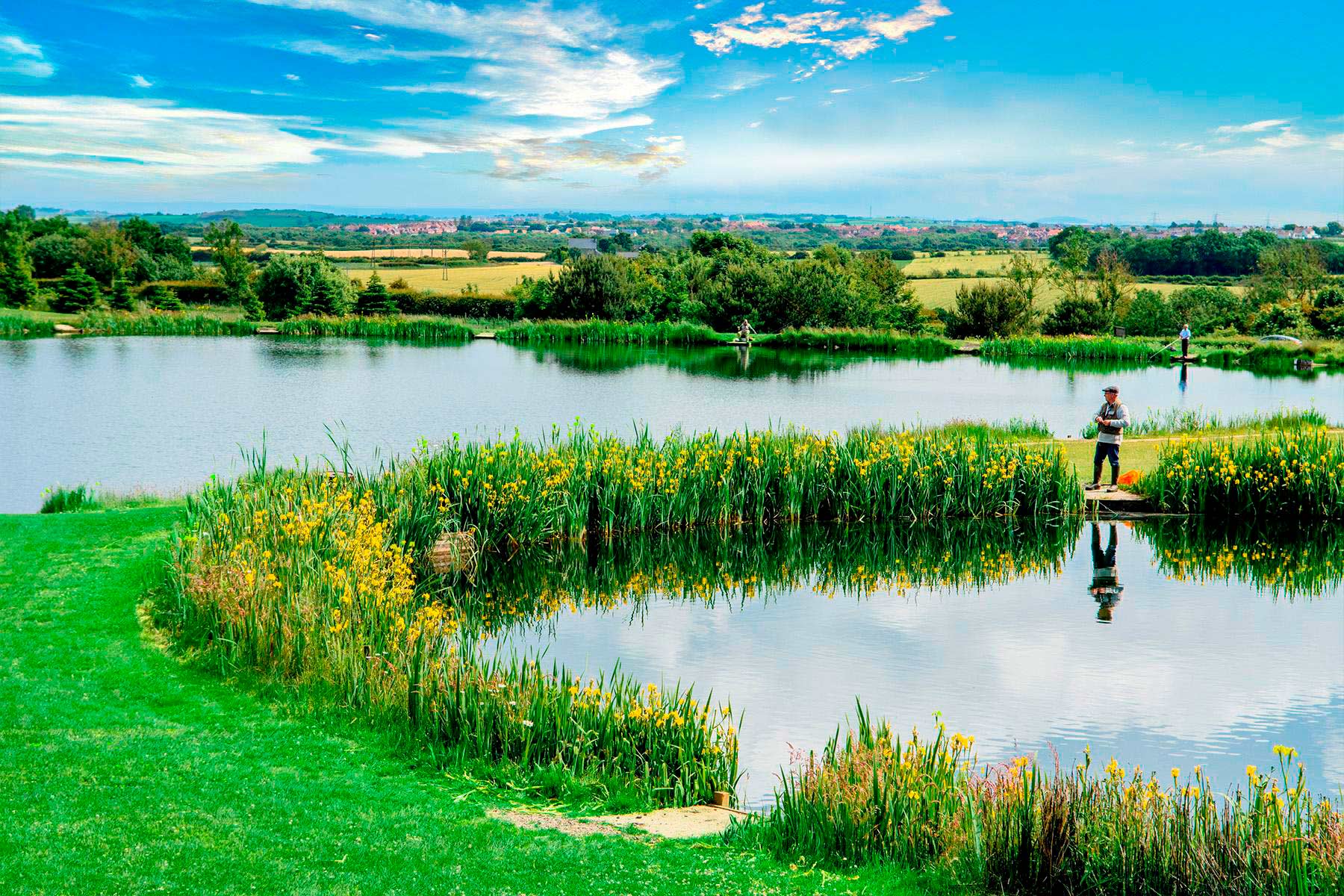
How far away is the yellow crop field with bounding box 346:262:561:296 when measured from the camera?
81750 mm

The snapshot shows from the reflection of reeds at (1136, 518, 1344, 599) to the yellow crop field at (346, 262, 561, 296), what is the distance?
6063 centimetres

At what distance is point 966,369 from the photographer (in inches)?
1841

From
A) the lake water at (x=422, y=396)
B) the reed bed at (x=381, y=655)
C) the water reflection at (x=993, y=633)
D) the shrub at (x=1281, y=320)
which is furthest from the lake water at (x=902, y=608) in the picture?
the shrub at (x=1281, y=320)

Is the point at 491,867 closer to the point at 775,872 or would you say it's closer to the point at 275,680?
the point at 775,872

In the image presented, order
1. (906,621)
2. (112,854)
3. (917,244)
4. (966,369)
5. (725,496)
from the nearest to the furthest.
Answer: (112,854), (906,621), (725,496), (966,369), (917,244)

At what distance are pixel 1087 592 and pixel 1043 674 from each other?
3717mm

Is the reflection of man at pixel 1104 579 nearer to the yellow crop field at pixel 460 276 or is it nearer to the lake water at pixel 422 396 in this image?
the lake water at pixel 422 396

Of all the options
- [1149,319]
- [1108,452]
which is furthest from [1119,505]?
[1149,319]

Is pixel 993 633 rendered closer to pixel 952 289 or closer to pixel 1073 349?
pixel 1073 349

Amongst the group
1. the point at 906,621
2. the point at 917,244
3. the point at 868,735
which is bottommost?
the point at 906,621

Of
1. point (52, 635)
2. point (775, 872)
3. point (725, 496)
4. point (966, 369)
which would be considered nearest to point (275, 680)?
point (52, 635)

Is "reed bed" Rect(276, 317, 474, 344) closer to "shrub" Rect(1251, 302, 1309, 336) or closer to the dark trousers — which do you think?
"shrub" Rect(1251, 302, 1309, 336)

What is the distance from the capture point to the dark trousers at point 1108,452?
18406 millimetres

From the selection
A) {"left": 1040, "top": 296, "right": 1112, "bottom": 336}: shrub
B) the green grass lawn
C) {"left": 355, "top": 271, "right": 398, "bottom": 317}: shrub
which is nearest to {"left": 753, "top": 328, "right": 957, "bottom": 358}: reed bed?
{"left": 1040, "top": 296, "right": 1112, "bottom": 336}: shrub
